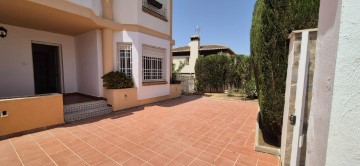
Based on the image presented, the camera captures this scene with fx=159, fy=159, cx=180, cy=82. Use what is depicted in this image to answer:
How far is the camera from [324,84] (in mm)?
1316

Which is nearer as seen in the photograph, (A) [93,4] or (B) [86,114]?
(B) [86,114]

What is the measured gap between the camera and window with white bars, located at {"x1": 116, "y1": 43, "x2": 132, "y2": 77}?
837 centimetres

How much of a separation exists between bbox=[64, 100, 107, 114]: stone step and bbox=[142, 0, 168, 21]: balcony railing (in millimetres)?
5323

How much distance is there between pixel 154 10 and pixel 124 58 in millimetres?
3638

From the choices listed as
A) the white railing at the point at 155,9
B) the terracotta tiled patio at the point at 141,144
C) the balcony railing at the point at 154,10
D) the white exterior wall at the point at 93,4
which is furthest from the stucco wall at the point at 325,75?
the white railing at the point at 155,9

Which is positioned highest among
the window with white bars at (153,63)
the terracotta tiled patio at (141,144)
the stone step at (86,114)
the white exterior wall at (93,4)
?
the white exterior wall at (93,4)

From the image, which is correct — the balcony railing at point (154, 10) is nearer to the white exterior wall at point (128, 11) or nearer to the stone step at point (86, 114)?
the white exterior wall at point (128, 11)

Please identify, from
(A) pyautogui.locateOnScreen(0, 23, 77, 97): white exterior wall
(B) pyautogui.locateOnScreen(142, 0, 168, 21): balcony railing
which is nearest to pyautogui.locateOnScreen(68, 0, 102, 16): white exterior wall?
(B) pyautogui.locateOnScreen(142, 0, 168, 21): balcony railing

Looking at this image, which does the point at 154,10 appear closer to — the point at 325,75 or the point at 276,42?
the point at 276,42

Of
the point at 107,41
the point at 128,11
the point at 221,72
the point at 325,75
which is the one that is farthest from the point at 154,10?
the point at 325,75

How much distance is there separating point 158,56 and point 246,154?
7623 mm

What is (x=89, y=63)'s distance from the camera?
8.45 meters

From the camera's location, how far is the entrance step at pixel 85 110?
6.18m

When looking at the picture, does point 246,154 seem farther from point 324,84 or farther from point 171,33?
point 171,33
